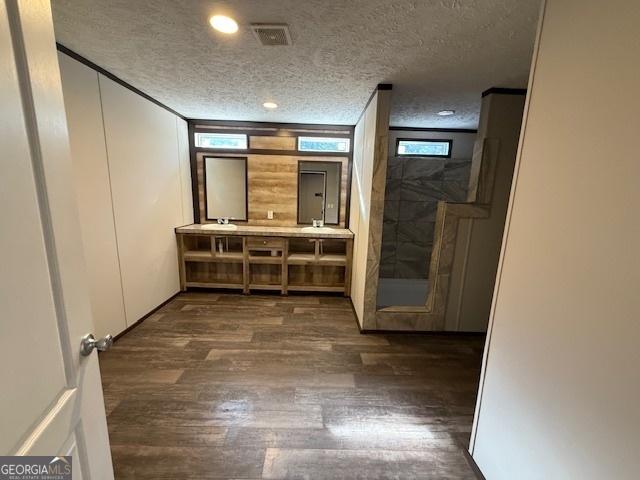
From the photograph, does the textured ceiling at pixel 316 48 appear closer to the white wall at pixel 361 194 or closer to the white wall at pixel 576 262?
the white wall at pixel 361 194

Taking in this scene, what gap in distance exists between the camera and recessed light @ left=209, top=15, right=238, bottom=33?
1.51 meters

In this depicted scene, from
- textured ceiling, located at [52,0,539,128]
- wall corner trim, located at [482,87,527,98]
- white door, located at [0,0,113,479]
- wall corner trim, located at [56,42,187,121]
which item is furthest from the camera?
wall corner trim, located at [482,87,527,98]

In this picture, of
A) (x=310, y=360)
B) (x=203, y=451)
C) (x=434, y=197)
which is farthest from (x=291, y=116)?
(x=203, y=451)

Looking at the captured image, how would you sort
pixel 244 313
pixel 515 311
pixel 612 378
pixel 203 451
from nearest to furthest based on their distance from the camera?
pixel 612 378, pixel 515 311, pixel 203 451, pixel 244 313

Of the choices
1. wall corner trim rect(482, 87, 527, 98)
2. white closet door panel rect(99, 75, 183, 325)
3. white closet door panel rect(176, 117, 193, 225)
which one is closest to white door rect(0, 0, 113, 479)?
white closet door panel rect(99, 75, 183, 325)

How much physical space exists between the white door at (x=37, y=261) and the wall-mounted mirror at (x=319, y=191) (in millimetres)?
3325

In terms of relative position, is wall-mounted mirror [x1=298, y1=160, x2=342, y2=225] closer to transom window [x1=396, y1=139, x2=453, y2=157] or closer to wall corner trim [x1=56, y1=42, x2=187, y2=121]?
transom window [x1=396, y1=139, x2=453, y2=157]

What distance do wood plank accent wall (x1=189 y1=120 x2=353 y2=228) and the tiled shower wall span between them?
69 cm

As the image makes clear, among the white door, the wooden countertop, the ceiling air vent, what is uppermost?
the ceiling air vent

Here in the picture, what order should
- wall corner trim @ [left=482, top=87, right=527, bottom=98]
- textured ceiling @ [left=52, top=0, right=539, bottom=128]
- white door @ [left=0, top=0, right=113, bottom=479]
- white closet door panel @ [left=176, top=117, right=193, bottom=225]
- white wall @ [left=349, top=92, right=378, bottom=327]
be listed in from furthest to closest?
white closet door panel @ [left=176, top=117, right=193, bottom=225]
white wall @ [left=349, top=92, right=378, bottom=327]
wall corner trim @ [left=482, top=87, right=527, bottom=98]
textured ceiling @ [left=52, top=0, right=539, bottom=128]
white door @ [left=0, top=0, right=113, bottom=479]

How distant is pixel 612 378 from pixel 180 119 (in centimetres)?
449

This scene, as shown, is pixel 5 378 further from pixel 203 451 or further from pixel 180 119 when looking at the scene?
pixel 180 119

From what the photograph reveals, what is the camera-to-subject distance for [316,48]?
5.88 feet

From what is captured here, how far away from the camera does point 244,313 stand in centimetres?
326
